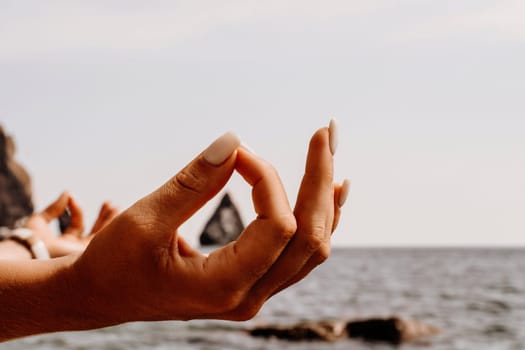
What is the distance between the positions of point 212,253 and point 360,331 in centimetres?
1719

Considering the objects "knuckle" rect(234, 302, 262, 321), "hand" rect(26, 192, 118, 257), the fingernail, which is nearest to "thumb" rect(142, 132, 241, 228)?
the fingernail

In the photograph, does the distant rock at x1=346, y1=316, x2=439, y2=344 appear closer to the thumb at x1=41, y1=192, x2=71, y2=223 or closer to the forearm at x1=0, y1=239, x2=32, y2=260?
the thumb at x1=41, y1=192, x2=71, y2=223

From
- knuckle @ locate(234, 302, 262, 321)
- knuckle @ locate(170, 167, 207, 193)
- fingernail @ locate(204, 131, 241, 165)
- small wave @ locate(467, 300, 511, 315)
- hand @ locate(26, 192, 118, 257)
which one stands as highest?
small wave @ locate(467, 300, 511, 315)

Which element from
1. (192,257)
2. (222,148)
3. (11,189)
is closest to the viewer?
(222,148)

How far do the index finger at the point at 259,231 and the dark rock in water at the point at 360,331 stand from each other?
1658cm

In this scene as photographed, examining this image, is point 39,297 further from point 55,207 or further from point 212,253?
point 55,207

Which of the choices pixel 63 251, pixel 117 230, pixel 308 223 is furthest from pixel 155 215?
pixel 63 251

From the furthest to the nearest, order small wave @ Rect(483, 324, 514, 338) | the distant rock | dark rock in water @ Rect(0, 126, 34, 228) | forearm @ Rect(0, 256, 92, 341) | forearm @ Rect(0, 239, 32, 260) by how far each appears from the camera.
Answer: dark rock in water @ Rect(0, 126, 34, 228) < small wave @ Rect(483, 324, 514, 338) < the distant rock < forearm @ Rect(0, 239, 32, 260) < forearm @ Rect(0, 256, 92, 341)

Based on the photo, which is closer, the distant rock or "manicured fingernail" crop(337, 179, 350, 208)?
"manicured fingernail" crop(337, 179, 350, 208)

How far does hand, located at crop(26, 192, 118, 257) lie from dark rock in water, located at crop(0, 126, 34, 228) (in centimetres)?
10593

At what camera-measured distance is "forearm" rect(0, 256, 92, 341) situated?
1.86 metres

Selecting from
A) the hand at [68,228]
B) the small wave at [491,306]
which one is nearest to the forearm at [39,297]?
the hand at [68,228]

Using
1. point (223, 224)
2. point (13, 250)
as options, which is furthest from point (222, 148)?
point (223, 224)

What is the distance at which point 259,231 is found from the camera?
168 centimetres
